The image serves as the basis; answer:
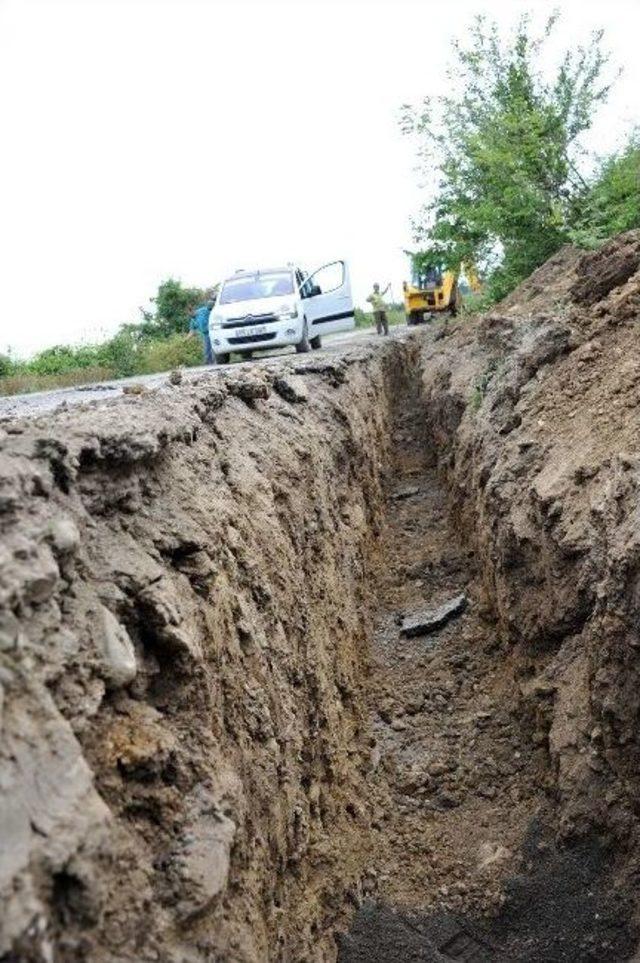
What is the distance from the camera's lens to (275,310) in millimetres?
15328

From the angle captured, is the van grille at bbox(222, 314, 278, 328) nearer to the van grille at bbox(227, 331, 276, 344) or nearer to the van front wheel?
the van grille at bbox(227, 331, 276, 344)

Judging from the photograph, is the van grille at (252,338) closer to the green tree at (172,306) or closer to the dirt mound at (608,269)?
the dirt mound at (608,269)

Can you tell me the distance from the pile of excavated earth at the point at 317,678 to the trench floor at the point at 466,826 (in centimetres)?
2

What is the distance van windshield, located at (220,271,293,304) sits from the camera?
1600cm

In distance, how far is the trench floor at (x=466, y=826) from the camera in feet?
13.2

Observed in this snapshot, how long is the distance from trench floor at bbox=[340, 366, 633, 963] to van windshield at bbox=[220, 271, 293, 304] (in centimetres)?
976

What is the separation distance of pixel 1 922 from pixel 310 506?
4.31 metres

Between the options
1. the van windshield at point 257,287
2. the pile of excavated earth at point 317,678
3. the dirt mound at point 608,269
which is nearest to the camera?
the pile of excavated earth at point 317,678

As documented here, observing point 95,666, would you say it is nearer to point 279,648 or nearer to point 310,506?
point 279,648

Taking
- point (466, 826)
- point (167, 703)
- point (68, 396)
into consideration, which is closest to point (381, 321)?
point (68, 396)

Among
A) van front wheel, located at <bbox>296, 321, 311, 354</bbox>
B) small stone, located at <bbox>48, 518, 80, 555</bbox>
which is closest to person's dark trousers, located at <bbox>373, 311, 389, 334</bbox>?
van front wheel, located at <bbox>296, 321, 311, 354</bbox>

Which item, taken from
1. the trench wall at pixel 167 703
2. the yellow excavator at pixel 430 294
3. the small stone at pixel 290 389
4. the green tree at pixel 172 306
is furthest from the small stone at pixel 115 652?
the green tree at pixel 172 306

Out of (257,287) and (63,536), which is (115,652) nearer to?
(63,536)

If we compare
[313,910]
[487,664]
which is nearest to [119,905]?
[313,910]
